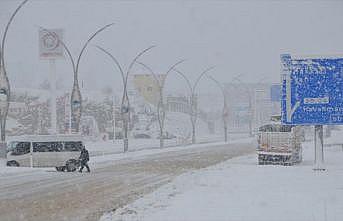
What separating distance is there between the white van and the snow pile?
12.8 meters

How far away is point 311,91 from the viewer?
25828 millimetres

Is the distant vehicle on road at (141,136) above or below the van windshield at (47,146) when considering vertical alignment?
below

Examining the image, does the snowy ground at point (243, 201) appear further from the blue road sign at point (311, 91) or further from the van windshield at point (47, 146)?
the van windshield at point (47, 146)

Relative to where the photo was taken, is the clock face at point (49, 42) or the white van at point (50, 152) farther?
the clock face at point (49, 42)

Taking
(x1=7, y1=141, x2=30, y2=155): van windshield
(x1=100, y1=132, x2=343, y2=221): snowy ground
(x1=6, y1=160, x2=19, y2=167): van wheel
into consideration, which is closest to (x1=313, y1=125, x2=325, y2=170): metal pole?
(x1=100, y1=132, x2=343, y2=221): snowy ground

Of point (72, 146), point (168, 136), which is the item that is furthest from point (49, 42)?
point (168, 136)

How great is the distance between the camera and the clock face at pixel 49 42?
2095 inches

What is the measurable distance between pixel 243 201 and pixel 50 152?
67.0 feet

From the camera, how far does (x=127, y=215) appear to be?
13031 mm

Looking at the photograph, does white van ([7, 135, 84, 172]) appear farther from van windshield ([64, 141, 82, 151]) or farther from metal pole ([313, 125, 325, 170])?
metal pole ([313, 125, 325, 170])

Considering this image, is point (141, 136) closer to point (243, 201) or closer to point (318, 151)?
point (318, 151)

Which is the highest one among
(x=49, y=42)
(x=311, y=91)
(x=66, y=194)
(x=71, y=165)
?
(x=49, y=42)

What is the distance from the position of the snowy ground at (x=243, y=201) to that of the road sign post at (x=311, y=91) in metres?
5.06

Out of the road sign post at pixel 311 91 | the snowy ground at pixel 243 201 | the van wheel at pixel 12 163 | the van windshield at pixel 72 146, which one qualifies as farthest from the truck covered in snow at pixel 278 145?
the snowy ground at pixel 243 201
